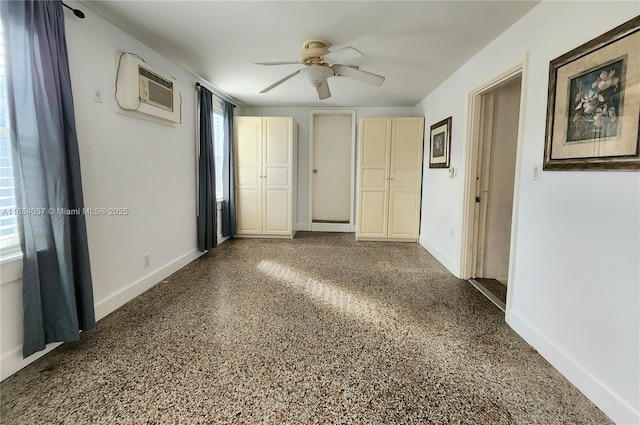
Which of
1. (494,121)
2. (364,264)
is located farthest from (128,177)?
(494,121)

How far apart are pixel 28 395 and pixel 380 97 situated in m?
4.88

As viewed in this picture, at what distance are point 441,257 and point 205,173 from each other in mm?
3293

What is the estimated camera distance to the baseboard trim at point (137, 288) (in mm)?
2377

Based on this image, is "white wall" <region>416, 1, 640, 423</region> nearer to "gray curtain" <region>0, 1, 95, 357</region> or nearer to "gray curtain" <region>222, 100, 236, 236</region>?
"gray curtain" <region>0, 1, 95, 357</region>

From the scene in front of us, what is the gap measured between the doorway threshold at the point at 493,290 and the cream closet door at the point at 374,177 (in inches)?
78.8

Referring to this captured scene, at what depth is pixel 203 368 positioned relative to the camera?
1764 millimetres

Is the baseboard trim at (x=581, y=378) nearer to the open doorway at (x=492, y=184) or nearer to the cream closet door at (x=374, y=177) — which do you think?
the open doorway at (x=492, y=184)

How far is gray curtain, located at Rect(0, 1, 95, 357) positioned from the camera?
1.65 m

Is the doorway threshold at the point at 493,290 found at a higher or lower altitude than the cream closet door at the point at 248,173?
lower

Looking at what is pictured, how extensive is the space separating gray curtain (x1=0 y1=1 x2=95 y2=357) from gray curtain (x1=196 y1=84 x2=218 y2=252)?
1932mm

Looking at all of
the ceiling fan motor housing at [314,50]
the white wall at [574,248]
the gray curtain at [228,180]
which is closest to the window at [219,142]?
the gray curtain at [228,180]

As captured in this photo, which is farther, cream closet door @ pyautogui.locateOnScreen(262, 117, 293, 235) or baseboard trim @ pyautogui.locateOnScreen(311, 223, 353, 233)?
baseboard trim @ pyautogui.locateOnScreen(311, 223, 353, 233)

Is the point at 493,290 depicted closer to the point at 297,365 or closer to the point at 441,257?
the point at 441,257

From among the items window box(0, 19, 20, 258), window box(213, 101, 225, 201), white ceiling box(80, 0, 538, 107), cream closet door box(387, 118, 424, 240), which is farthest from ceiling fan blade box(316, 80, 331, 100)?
window box(0, 19, 20, 258)
